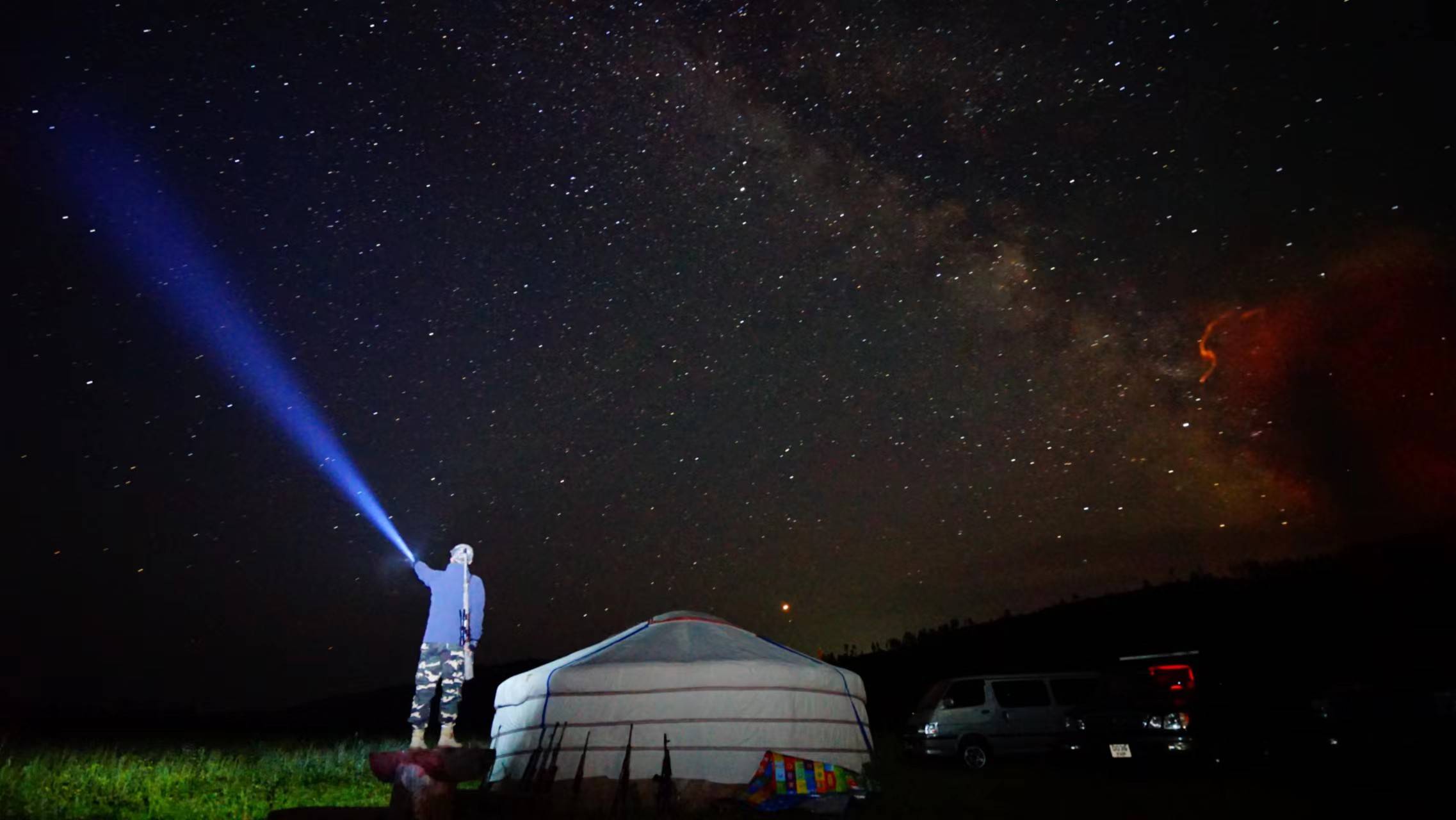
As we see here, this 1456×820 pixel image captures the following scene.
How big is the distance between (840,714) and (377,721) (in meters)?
48.9

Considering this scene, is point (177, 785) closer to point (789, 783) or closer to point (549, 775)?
point (549, 775)

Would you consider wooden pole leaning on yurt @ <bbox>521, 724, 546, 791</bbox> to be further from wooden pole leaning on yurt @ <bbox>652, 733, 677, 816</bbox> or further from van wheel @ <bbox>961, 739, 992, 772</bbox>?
van wheel @ <bbox>961, 739, 992, 772</bbox>

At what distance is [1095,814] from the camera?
25.3 feet

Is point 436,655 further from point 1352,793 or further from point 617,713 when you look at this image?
point 1352,793

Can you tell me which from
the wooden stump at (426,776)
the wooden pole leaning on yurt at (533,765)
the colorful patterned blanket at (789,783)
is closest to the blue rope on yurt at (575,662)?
the wooden pole leaning on yurt at (533,765)

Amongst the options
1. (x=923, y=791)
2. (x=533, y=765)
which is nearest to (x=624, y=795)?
(x=533, y=765)

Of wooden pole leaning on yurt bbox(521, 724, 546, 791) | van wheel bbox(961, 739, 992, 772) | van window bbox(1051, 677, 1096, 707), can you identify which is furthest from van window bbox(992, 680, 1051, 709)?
wooden pole leaning on yurt bbox(521, 724, 546, 791)

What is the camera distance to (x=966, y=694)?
47.0ft

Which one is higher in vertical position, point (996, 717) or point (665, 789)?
point (996, 717)

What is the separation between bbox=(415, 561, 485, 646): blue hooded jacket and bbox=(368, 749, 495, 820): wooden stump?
7.25ft

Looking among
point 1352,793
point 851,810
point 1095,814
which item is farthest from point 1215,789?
point 851,810

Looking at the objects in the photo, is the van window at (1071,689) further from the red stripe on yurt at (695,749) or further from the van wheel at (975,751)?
the red stripe on yurt at (695,749)

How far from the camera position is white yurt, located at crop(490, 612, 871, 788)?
30.6 feet

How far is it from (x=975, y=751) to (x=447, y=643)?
9.26 meters
